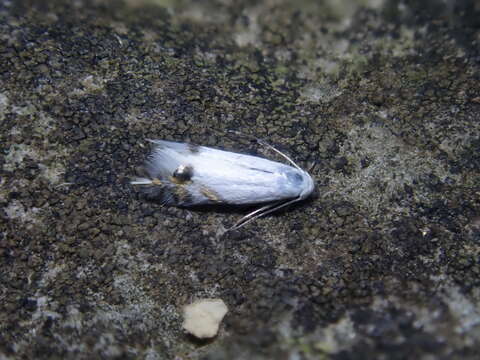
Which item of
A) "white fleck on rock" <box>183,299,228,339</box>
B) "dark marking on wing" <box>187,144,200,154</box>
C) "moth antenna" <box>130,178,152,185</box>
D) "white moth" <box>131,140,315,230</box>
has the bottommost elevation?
"white fleck on rock" <box>183,299,228,339</box>

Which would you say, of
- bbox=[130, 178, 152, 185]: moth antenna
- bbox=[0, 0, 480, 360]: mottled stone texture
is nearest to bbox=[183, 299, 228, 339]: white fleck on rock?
bbox=[0, 0, 480, 360]: mottled stone texture

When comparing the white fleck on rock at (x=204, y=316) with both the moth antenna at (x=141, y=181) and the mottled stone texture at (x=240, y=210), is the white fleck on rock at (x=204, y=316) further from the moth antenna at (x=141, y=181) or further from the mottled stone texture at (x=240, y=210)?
the moth antenna at (x=141, y=181)

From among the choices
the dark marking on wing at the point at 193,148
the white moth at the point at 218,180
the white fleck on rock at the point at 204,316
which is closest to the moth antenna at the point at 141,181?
the white moth at the point at 218,180

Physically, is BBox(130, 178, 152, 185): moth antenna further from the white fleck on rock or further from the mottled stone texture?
the white fleck on rock

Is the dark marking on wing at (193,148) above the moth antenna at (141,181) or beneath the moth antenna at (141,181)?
above

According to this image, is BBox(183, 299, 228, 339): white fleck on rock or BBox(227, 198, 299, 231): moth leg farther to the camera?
BBox(227, 198, 299, 231): moth leg

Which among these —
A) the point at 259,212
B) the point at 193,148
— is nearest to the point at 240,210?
the point at 259,212
